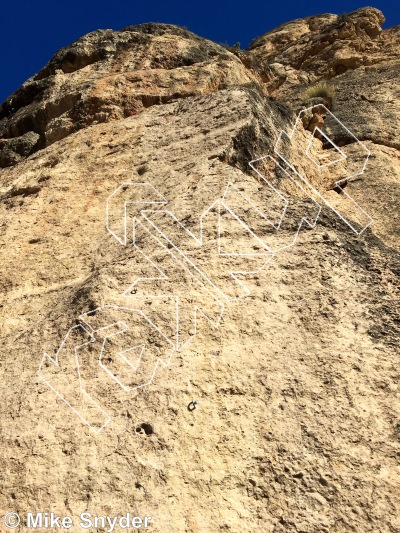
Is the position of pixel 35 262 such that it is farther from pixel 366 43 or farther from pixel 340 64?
pixel 366 43

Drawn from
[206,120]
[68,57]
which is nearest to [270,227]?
[206,120]

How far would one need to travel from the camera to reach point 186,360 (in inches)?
135

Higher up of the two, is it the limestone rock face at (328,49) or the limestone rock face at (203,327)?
the limestone rock face at (203,327)

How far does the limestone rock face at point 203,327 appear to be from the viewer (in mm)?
2883

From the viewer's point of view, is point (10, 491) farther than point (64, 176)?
No

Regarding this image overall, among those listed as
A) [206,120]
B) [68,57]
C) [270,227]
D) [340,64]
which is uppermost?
[68,57]

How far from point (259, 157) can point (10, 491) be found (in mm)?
3498

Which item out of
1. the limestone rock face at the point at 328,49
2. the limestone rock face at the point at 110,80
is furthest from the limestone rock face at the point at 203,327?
the limestone rock face at the point at 328,49
